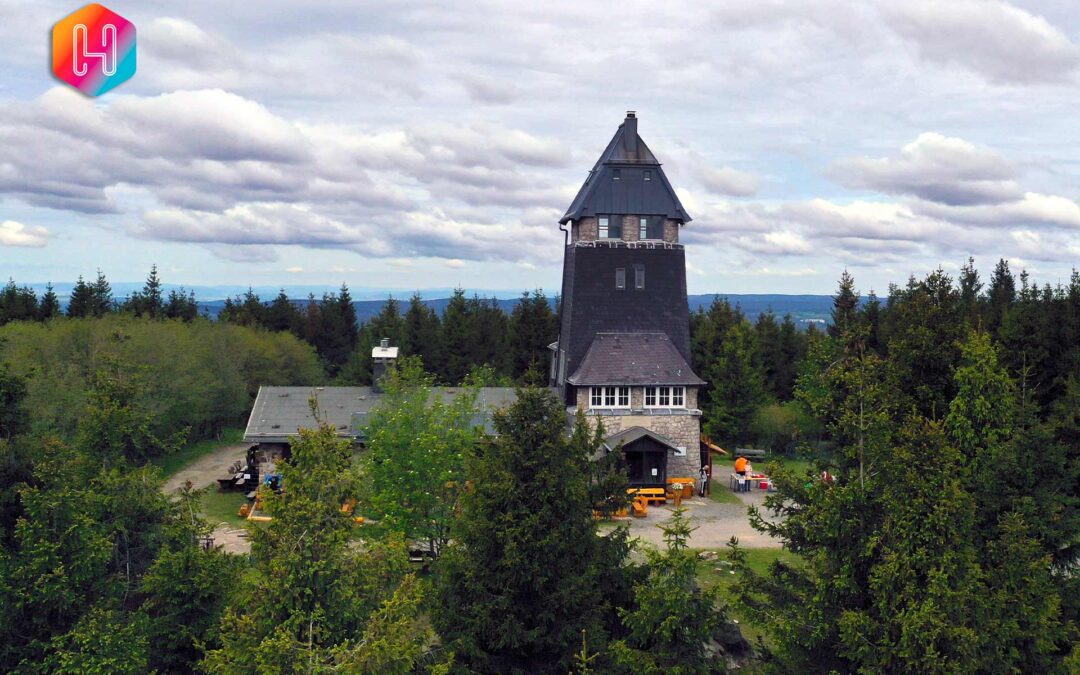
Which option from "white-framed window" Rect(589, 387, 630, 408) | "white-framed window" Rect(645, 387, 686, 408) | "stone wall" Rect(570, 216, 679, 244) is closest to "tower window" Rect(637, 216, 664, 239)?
"stone wall" Rect(570, 216, 679, 244)

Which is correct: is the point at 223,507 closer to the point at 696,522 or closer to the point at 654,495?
the point at 654,495

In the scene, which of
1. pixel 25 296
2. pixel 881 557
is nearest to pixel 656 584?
pixel 881 557

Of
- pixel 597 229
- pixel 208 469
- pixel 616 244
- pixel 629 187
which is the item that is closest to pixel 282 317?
pixel 208 469

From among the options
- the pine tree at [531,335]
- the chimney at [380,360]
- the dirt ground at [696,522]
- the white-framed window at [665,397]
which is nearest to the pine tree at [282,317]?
the pine tree at [531,335]

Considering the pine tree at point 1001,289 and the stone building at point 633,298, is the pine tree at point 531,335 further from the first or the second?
the pine tree at point 1001,289

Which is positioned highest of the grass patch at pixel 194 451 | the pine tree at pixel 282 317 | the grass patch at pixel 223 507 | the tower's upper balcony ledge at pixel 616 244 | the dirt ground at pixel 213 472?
the tower's upper balcony ledge at pixel 616 244

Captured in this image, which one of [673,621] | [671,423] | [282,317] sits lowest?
[673,621]

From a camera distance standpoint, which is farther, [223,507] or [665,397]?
[665,397]
